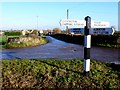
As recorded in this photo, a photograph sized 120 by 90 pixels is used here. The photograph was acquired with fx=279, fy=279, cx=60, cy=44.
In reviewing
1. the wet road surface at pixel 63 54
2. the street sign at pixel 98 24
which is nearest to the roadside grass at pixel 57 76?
the street sign at pixel 98 24

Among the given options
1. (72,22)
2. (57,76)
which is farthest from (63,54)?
(57,76)

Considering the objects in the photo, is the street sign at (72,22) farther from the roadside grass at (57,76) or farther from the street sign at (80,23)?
the roadside grass at (57,76)

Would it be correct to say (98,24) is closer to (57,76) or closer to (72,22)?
(72,22)

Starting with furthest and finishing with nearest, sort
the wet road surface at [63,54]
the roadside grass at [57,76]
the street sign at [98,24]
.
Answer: the wet road surface at [63,54], the street sign at [98,24], the roadside grass at [57,76]

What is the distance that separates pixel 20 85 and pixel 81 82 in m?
1.67

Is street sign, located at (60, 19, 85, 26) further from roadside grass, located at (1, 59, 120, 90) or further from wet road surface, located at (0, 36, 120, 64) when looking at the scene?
wet road surface, located at (0, 36, 120, 64)

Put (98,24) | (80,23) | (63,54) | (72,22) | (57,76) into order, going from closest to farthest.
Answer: (57,76) < (80,23) < (72,22) < (98,24) < (63,54)

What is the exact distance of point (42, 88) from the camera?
24.5 feet

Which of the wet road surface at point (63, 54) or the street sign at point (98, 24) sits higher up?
the street sign at point (98, 24)

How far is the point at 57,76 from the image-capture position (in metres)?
8.00

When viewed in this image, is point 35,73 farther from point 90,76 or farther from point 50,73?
point 90,76

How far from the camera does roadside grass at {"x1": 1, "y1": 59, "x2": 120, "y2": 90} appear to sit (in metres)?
7.57

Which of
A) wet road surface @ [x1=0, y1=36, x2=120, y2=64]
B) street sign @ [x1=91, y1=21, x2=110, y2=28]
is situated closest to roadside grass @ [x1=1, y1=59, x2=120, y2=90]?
street sign @ [x1=91, y1=21, x2=110, y2=28]

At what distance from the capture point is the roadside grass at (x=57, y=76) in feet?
24.8
